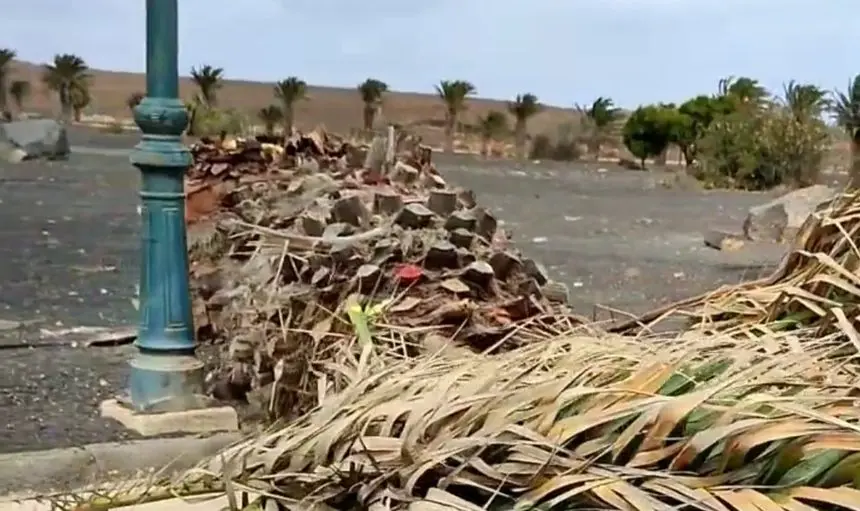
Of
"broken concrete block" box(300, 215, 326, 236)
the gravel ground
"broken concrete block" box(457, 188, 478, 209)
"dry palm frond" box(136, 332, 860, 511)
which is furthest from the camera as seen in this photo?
the gravel ground

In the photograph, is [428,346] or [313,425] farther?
[428,346]

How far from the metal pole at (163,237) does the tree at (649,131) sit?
29.4 metres

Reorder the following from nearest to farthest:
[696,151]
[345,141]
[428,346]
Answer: [428,346] → [345,141] → [696,151]

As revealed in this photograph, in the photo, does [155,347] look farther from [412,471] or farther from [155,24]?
[412,471]

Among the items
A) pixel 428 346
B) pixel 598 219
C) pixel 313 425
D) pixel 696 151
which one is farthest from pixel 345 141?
pixel 696 151

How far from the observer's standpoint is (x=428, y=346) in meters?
2.09

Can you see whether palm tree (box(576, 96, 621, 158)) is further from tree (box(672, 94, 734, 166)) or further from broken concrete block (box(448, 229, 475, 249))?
broken concrete block (box(448, 229, 475, 249))

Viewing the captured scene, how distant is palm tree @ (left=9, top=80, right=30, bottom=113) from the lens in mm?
36219

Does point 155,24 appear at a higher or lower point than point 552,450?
higher

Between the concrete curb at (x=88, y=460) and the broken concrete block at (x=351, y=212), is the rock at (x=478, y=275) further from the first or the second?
the concrete curb at (x=88, y=460)

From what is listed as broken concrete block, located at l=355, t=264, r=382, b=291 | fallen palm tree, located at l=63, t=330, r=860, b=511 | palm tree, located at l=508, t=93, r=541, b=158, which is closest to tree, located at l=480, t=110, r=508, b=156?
palm tree, located at l=508, t=93, r=541, b=158

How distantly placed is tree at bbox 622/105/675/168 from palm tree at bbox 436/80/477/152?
4499 mm

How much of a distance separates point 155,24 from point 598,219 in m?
10.5

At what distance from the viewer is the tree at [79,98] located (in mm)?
36969
